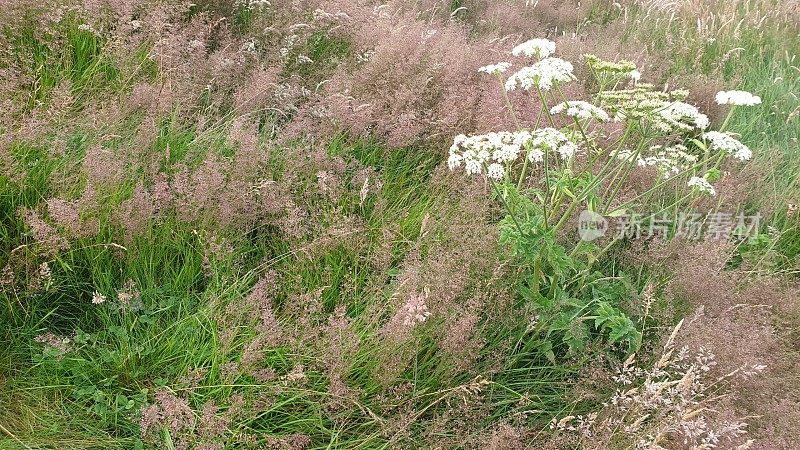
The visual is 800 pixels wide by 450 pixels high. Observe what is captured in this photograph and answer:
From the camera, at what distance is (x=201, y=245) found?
265 centimetres

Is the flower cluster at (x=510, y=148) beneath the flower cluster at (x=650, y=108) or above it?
beneath

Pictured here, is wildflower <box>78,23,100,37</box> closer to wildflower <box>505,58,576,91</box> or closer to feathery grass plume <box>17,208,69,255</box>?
feathery grass plume <box>17,208,69,255</box>

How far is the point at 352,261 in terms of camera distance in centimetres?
289

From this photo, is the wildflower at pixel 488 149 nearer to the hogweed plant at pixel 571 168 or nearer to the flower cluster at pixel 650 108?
the hogweed plant at pixel 571 168

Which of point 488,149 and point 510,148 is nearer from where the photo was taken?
point 510,148

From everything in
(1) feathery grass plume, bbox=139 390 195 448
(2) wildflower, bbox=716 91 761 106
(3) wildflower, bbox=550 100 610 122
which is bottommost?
(1) feathery grass plume, bbox=139 390 195 448

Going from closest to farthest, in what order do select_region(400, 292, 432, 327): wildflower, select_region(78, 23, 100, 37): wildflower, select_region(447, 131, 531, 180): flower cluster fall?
select_region(400, 292, 432, 327): wildflower
select_region(447, 131, 531, 180): flower cluster
select_region(78, 23, 100, 37): wildflower

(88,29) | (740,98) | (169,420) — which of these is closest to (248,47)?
(88,29)

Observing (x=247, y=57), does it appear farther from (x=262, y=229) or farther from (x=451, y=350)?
(x=451, y=350)

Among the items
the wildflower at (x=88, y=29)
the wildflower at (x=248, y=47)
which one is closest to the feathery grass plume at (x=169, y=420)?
the wildflower at (x=88, y=29)

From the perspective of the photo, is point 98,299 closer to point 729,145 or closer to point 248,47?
point 248,47

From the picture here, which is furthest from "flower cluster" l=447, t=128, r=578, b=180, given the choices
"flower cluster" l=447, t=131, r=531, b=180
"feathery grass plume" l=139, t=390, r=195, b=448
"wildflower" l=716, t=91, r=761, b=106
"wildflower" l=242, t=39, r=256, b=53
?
"wildflower" l=242, t=39, r=256, b=53

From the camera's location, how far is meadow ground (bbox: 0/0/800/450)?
7.50 feet

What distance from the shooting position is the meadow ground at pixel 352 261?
2287 mm
